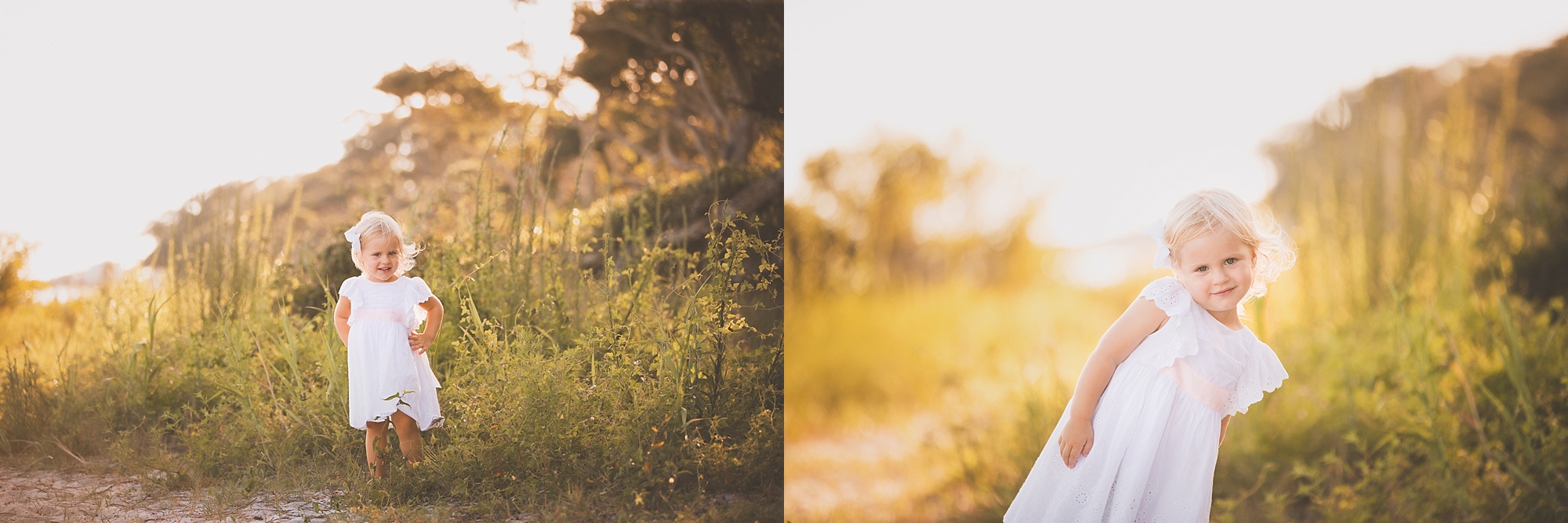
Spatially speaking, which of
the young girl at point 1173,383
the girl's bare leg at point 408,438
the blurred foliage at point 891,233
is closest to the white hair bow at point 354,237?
the girl's bare leg at point 408,438

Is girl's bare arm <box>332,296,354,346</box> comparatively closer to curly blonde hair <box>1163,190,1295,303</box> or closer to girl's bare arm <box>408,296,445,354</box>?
girl's bare arm <box>408,296,445,354</box>

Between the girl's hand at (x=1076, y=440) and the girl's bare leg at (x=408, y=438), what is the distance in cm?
159

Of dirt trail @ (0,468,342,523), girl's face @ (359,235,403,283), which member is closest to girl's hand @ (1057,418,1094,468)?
girl's face @ (359,235,403,283)

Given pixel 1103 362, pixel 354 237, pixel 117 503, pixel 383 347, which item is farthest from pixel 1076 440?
pixel 117 503

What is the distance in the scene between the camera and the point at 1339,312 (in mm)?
2918

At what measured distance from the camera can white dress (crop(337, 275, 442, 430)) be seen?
1878 mm

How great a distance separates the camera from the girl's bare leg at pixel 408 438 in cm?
195

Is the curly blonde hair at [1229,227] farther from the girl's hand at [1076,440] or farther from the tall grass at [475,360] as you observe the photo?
the tall grass at [475,360]

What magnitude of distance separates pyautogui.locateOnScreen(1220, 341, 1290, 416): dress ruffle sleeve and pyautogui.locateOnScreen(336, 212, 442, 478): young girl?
73.2 inches

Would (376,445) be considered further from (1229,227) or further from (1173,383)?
(1229,227)

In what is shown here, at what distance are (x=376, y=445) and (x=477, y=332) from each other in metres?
0.37

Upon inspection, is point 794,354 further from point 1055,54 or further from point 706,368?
point 1055,54

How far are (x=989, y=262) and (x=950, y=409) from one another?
820 mm

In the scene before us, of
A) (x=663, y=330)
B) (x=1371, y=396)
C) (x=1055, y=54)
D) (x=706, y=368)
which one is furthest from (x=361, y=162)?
(x=1371, y=396)
